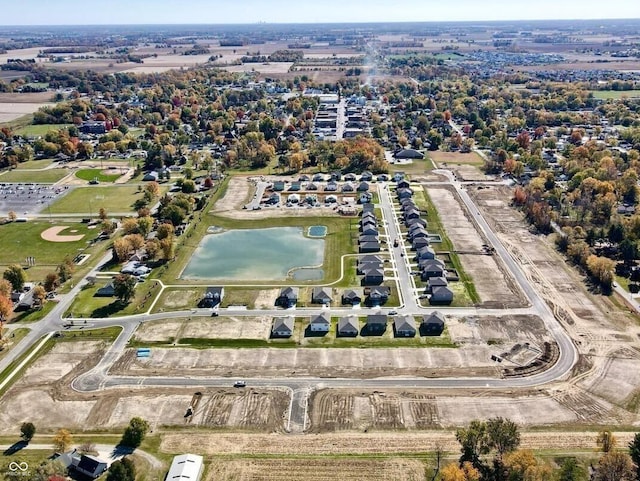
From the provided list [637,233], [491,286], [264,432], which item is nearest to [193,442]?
[264,432]

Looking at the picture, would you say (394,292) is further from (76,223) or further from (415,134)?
(415,134)

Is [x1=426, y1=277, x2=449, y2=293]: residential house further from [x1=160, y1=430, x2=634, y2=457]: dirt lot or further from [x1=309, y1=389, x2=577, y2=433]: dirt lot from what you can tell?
[x1=160, y1=430, x2=634, y2=457]: dirt lot

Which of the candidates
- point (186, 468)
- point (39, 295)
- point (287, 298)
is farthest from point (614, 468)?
point (39, 295)

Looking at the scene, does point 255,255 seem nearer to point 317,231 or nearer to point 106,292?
point 317,231

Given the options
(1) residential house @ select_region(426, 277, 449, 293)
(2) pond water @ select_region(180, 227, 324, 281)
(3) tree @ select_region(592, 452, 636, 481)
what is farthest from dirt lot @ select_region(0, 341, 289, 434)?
(1) residential house @ select_region(426, 277, 449, 293)

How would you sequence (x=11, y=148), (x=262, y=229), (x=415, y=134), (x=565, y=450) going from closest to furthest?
(x=565, y=450), (x=262, y=229), (x=11, y=148), (x=415, y=134)

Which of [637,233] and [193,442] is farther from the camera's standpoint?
[637,233]
